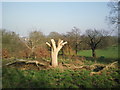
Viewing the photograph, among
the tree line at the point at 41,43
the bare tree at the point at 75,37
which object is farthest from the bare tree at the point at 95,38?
the bare tree at the point at 75,37

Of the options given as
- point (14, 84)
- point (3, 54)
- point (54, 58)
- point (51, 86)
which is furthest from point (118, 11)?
point (3, 54)

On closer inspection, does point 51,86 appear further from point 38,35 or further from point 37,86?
point 38,35

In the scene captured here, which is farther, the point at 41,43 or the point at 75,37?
the point at 75,37

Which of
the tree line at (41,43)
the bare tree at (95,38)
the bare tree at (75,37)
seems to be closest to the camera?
the tree line at (41,43)

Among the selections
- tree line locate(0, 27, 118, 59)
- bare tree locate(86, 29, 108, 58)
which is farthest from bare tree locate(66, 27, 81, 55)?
bare tree locate(86, 29, 108, 58)

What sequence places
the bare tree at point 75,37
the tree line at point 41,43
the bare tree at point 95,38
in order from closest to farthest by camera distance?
1. the tree line at point 41,43
2. the bare tree at point 95,38
3. the bare tree at point 75,37

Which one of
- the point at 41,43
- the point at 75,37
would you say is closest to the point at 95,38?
the point at 75,37

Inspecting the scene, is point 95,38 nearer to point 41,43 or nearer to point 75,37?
point 75,37

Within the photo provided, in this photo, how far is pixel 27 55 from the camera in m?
15.6

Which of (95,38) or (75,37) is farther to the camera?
(75,37)

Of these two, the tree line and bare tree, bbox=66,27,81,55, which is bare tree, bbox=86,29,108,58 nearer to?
the tree line

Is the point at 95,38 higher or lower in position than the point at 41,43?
higher

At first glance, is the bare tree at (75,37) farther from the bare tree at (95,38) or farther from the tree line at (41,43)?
the bare tree at (95,38)

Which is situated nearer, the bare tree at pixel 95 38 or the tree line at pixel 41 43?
the tree line at pixel 41 43
